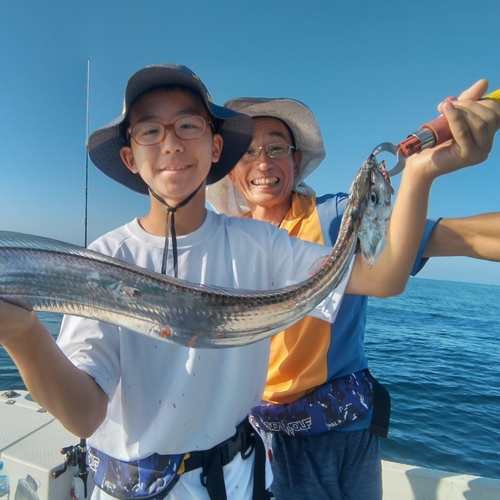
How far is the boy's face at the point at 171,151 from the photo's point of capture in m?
2.02

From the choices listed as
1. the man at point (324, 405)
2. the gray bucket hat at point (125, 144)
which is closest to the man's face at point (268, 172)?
the man at point (324, 405)

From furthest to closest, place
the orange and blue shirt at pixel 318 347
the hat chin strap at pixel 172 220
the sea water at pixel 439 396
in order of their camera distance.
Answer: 1. the sea water at pixel 439 396
2. the orange and blue shirt at pixel 318 347
3. the hat chin strap at pixel 172 220

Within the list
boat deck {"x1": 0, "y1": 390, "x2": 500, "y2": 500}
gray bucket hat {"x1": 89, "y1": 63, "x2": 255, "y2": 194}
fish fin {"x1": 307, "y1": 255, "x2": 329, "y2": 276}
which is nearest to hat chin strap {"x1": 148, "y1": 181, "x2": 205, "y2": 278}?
gray bucket hat {"x1": 89, "y1": 63, "x2": 255, "y2": 194}

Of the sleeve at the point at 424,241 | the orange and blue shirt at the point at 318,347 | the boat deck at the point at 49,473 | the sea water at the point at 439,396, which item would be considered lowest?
the sea water at the point at 439,396

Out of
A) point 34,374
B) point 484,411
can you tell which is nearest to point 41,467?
point 34,374

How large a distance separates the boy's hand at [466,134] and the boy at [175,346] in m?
0.01

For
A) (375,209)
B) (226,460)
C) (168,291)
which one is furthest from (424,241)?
(226,460)

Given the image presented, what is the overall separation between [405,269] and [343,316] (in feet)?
2.65

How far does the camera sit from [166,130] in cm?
206

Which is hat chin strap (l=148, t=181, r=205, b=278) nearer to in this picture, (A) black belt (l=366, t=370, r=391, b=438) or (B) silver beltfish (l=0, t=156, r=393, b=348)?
(B) silver beltfish (l=0, t=156, r=393, b=348)

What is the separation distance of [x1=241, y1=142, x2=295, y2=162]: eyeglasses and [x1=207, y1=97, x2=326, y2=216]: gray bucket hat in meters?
0.22

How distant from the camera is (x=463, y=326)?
23.0m

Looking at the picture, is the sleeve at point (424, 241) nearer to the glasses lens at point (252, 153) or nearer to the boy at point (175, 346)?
the boy at point (175, 346)

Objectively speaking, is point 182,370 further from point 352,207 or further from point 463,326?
point 463,326
